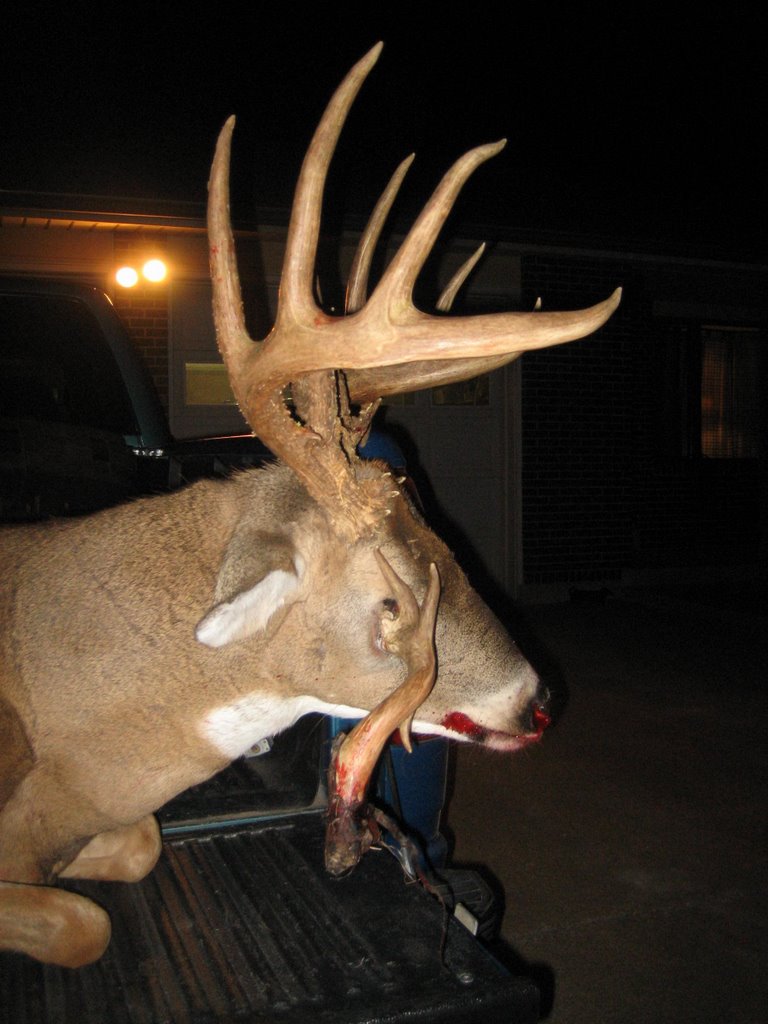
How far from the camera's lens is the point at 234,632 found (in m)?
2.42

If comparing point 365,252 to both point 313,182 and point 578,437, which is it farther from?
point 578,437

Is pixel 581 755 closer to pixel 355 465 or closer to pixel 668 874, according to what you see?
pixel 668 874

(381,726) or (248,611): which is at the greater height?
(248,611)

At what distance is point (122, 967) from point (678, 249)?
11678 millimetres

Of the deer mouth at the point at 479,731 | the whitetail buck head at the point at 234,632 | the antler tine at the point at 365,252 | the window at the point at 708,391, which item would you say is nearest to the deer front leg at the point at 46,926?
the whitetail buck head at the point at 234,632

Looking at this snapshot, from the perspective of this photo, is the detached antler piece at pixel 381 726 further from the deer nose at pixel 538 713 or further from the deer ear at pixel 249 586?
the deer nose at pixel 538 713

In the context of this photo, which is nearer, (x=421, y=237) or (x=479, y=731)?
(x=421, y=237)

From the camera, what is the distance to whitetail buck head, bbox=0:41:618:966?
2.44 metres

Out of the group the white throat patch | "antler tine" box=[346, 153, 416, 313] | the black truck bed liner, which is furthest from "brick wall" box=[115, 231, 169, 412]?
the white throat patch

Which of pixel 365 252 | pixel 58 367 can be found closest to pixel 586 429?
pixel 58 367

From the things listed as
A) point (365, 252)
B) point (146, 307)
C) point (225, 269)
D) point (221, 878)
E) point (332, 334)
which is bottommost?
point (221, 878)

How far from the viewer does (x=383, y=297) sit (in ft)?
7.33

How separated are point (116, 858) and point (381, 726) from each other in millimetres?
1137

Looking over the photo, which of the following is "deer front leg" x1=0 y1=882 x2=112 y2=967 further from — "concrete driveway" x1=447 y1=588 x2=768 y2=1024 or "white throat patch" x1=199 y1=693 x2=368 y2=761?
"concrete driveway" x1=447 y1=588 x2=768 y2=1024
